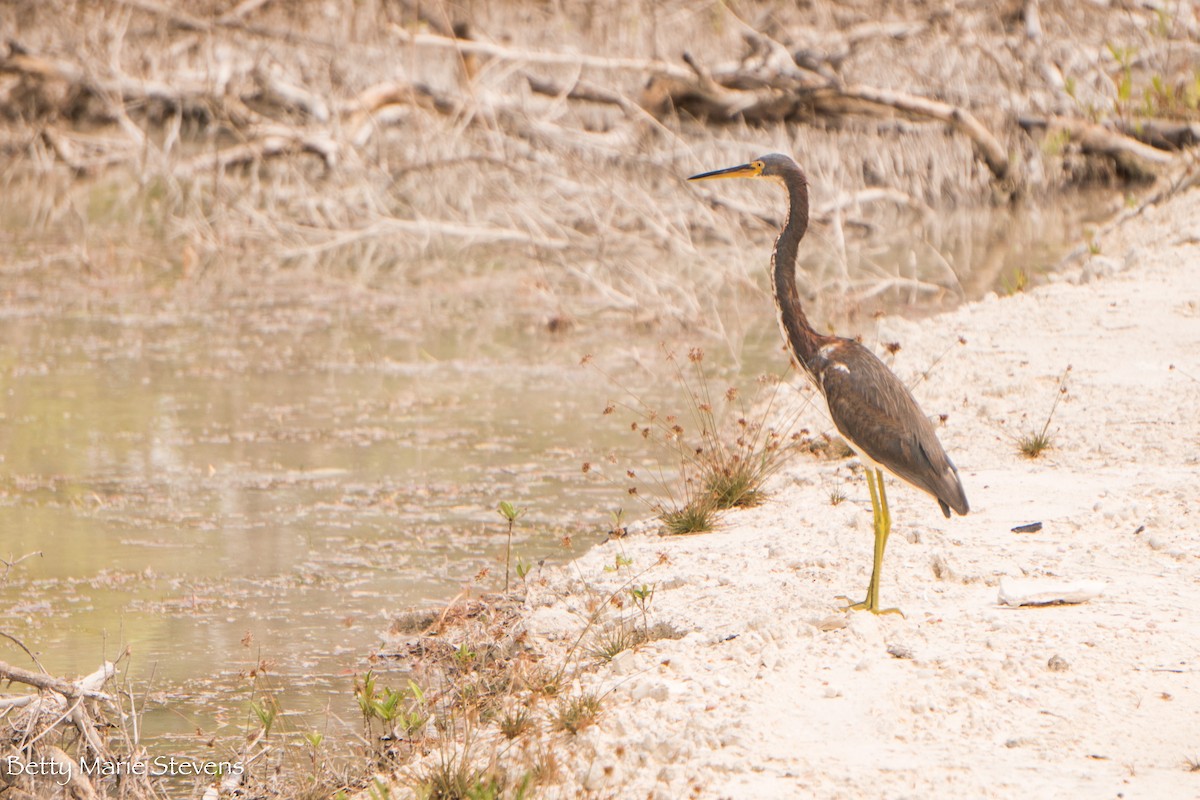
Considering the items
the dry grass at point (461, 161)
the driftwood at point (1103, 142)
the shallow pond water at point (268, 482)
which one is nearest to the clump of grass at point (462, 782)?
the shallow pond water at point (268, 482)

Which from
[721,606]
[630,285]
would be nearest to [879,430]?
[721,606]

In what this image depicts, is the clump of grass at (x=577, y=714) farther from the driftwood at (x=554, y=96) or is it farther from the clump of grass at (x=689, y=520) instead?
the driftwood at (x=554, y=96)

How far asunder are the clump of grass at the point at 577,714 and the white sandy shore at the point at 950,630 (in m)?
0.03

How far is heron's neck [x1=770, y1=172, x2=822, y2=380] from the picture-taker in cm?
549

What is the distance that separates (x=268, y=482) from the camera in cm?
774

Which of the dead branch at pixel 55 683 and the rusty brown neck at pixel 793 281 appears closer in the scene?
the dead branch at pixel 55 683

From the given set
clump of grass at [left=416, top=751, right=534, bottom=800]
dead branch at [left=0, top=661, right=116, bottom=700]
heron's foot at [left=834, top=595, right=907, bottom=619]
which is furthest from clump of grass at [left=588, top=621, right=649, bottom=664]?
dead branch at [left=0, top=661, right=116, bottom=700]

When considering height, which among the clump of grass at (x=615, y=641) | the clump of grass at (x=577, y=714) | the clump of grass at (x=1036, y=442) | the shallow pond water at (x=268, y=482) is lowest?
the shallow pond water at (x=268, y=482)

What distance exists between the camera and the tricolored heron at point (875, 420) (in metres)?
5.10

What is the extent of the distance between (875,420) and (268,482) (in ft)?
12.2

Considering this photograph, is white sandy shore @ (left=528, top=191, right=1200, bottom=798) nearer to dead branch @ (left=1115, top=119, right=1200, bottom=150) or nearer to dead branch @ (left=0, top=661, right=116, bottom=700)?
dead branch @ (left=0, top=661, right=116, bottom=700)

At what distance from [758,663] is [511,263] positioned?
9504mm

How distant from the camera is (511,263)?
1387cm

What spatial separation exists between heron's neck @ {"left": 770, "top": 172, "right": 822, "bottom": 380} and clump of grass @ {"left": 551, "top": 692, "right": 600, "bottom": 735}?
162 cm
